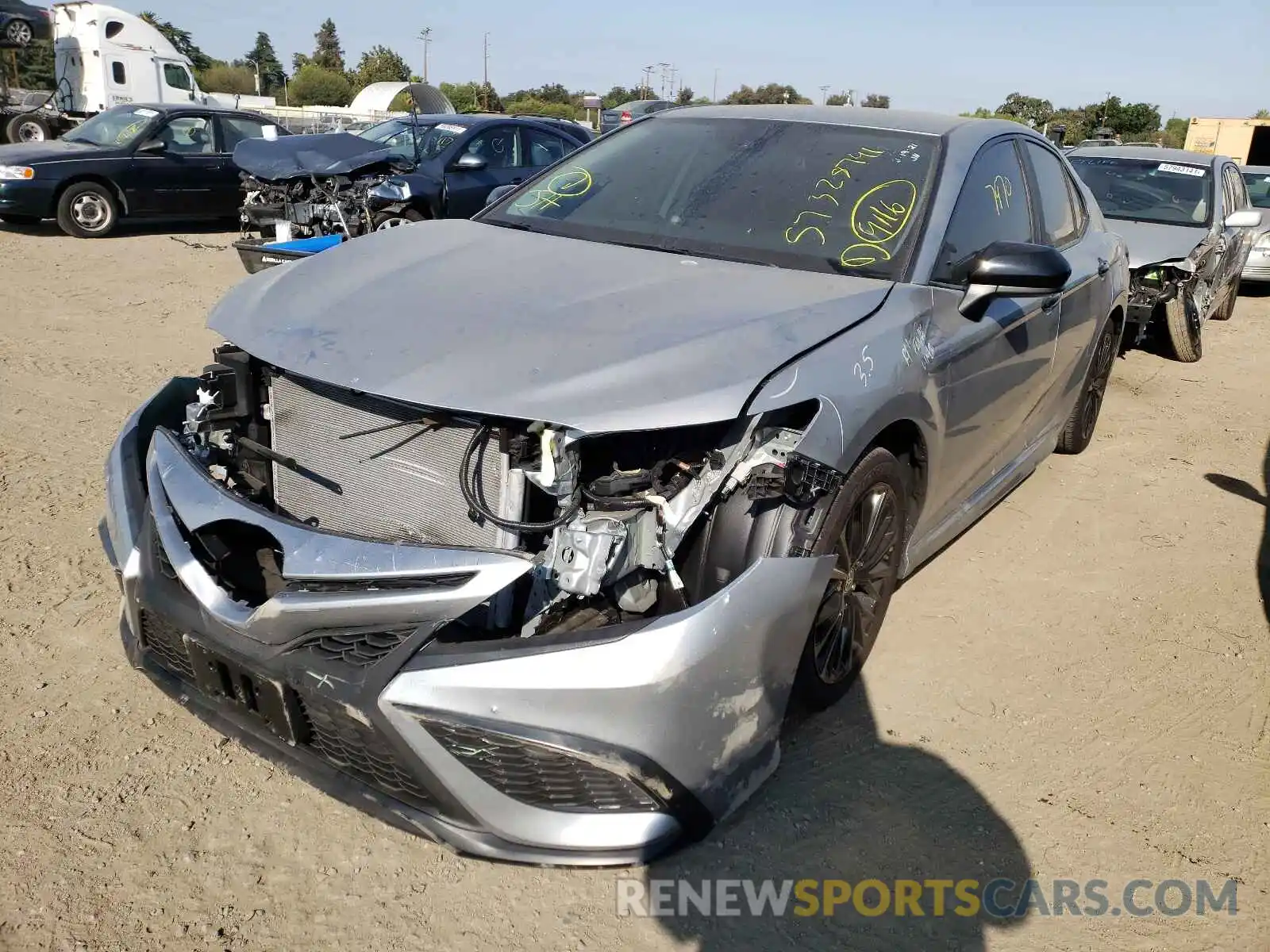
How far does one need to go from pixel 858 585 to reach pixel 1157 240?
6.63 metres

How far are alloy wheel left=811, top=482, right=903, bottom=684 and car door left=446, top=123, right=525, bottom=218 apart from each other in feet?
26.0

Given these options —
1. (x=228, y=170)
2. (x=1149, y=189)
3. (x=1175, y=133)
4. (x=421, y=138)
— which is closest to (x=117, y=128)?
(x=228, y=170)

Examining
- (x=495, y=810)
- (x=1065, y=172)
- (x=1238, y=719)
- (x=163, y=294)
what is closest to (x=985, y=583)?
(x=1238, y=719)

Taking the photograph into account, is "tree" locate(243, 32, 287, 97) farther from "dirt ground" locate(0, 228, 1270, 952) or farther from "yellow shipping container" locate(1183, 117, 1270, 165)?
"dirt ground" locate(0, 228, 1270, 952)

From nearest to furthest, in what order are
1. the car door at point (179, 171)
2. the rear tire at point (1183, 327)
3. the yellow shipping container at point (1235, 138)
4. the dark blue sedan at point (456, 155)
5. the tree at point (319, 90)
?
the rear tire at point (1183, 327), the dark blue sedan at point (456, 155), the car door at point (179, 171), the yellow shipping container at point (1235, 138), the tree at point (319, 90)

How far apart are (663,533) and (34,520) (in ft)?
9.77

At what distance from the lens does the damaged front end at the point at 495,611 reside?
6.93ft

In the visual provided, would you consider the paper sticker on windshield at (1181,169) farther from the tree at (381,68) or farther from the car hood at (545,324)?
the tree at (381,68)

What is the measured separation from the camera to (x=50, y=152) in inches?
445

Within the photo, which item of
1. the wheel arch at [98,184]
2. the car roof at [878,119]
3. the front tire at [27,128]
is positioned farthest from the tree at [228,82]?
the car roof at [878,119]

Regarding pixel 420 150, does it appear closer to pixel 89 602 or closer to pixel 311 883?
pixel 89 602

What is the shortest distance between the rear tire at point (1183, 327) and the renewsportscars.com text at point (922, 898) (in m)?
6.71

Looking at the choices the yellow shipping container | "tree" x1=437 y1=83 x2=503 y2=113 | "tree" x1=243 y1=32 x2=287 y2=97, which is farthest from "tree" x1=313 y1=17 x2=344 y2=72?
the yellow shipping container

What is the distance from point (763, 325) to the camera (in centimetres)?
260
